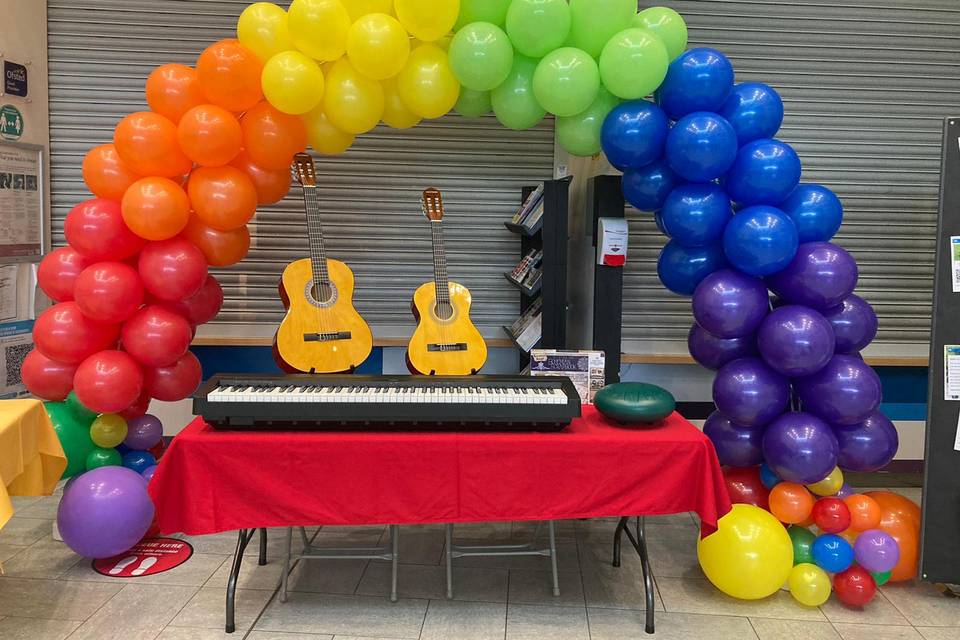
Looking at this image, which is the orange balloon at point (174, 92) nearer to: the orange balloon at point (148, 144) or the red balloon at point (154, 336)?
the orange balloon at point (148, 144)

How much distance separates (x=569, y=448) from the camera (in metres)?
2.60

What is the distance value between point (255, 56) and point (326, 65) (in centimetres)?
30

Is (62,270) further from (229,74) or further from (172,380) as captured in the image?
(229,74)

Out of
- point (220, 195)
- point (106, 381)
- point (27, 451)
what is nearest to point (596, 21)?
point (220, 195)

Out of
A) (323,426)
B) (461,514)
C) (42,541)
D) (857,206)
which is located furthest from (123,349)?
(857,206)

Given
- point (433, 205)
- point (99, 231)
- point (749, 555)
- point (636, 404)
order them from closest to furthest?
point (636, 404), point (749, 555), point (99, 231), point (433, 205)

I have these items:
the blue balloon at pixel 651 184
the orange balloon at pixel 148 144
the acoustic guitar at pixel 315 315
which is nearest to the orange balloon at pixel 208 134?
the orange balloon at pixel 148 144

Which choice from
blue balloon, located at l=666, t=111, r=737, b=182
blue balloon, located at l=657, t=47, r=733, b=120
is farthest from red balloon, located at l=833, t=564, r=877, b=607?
blue balloon, located at l=657, t=47, r=733, b=120

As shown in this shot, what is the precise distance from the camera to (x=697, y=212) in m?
2.96

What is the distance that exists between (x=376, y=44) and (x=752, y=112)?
1.56 metres

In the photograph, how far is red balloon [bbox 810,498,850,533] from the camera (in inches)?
118

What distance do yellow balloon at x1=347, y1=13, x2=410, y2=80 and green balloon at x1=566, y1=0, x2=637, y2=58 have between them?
0.71 m

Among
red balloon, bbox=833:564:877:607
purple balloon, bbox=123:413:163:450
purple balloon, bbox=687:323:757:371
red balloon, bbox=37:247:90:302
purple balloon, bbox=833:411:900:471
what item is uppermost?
red balloon, bbox=37:247:90:302

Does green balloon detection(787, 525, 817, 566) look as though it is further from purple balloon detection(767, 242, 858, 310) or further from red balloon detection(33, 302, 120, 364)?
red balloon detection(33, 302, 120, 364)
